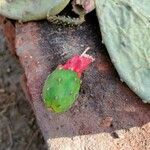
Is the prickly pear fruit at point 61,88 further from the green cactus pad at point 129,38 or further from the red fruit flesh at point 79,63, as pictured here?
the green cactus pad at point 129,38

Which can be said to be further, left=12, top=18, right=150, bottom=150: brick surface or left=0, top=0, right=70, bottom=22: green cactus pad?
left=0, top=0, right=70, bottom=22: green cactus pad

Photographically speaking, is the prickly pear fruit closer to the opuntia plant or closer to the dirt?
the opuntia plant

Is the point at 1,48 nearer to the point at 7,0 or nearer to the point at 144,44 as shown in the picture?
the point at 7,0

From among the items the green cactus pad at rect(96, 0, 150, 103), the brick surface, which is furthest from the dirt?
the green cactus pad at rect(96, 0, 150, 103)

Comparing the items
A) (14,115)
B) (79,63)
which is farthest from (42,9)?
(14,115)

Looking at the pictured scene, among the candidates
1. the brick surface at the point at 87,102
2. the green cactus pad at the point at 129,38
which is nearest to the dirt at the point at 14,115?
the brick surface at the point at 87,102

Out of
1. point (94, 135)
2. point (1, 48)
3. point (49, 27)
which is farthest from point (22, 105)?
point (94, 135)
